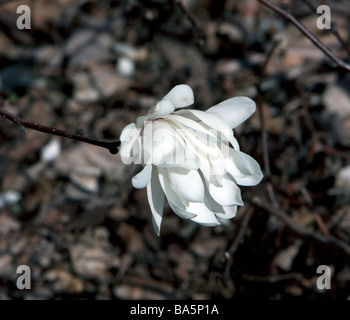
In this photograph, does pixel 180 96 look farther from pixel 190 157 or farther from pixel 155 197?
pixel 155 197

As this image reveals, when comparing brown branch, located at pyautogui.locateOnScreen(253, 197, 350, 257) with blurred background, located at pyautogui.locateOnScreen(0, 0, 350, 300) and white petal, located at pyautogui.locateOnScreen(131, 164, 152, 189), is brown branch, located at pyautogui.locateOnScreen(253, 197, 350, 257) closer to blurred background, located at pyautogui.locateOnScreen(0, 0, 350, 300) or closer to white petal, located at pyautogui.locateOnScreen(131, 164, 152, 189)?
blurred background, located at pyautogui.locateOnScreen(0, 0, 350, 300)

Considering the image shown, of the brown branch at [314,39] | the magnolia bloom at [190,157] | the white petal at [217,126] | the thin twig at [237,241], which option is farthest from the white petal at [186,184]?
the brown branch at [314,39]

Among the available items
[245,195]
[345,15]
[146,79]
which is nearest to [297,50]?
[345,15]

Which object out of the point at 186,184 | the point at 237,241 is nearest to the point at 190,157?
the point at 186,184

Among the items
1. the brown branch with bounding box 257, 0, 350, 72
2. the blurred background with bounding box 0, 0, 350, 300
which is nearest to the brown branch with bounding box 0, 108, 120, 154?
the blurred background with bounding box 0, 0, 350, 300

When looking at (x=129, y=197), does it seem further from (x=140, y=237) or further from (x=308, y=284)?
(x=308, y=284)
